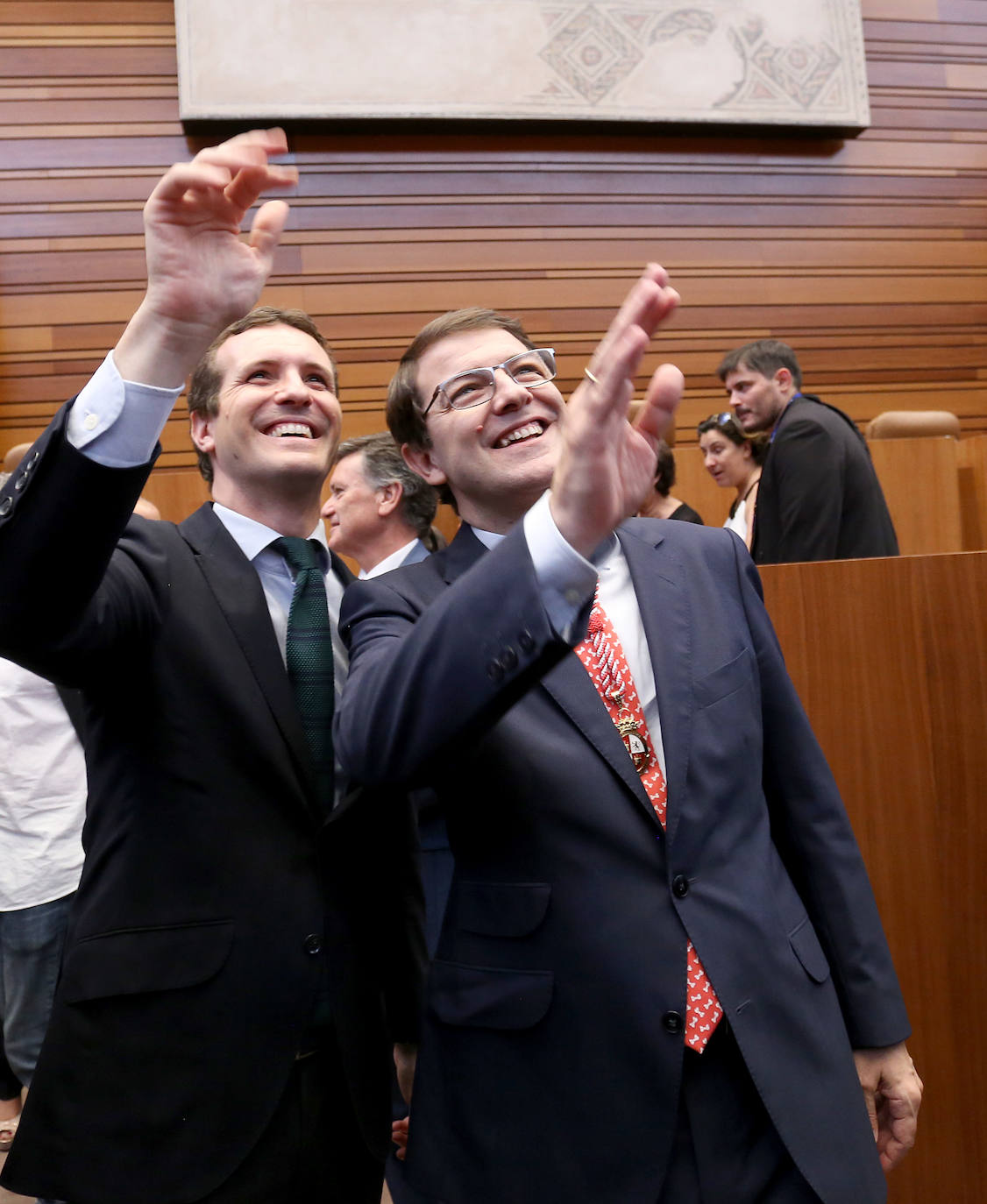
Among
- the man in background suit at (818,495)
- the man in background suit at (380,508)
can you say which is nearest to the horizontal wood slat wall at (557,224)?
the man in background suit at (818,495)

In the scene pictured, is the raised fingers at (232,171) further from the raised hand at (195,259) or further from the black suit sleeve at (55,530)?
the black suit sleeve at (55,530)

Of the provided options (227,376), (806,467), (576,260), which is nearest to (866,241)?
(576,260)

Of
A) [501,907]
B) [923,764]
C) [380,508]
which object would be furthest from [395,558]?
[501,907]

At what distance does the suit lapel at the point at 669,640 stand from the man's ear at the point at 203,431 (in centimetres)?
60

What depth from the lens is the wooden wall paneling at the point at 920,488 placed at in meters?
4.23

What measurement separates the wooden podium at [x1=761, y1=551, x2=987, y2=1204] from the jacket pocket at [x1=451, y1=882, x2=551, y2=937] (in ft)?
3.64

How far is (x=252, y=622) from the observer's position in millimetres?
1216

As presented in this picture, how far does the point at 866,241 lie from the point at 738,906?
5.77 metres

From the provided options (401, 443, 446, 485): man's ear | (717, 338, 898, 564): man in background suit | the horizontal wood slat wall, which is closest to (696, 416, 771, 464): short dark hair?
(717, 338, 898, 564): man in background suit

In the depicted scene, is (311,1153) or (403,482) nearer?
(311,1153)

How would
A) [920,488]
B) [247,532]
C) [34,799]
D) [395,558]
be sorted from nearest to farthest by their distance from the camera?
[247,532] → [34,799] → [395,558] → [920,488]

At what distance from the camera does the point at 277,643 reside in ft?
4.03

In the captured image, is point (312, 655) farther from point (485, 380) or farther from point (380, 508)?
point (380, 508)

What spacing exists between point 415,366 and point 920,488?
337 cm
